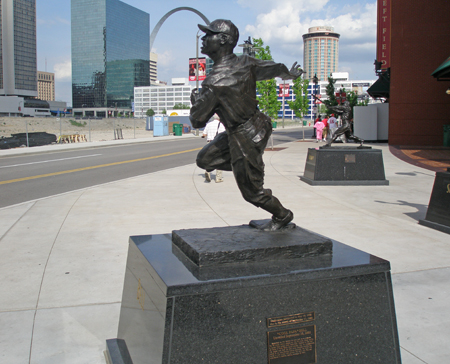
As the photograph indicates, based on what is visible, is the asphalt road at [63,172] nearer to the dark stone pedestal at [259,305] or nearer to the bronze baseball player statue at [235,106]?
the bronze baseball player statue at [235,106]

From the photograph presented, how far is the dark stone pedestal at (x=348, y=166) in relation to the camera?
11.8 meters

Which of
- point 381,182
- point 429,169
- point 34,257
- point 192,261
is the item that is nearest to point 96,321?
point 192,261

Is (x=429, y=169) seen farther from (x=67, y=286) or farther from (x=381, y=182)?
(x=67, y=286)

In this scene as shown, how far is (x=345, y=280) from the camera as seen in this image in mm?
3045

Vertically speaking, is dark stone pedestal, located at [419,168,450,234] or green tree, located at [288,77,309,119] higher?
green tree, located at [288,77,309,119]

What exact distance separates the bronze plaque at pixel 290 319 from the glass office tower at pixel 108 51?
174 meters

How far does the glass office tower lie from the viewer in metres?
171

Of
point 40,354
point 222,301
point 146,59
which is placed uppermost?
point 146,59

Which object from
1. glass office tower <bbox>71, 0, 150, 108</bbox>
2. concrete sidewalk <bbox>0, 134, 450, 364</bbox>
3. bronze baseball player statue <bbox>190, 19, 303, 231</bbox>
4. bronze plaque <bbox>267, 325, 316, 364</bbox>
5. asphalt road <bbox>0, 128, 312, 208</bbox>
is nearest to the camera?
bronze plaque <bbox>267, 325, 316, 364</bbox>

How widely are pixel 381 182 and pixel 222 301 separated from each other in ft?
32.7

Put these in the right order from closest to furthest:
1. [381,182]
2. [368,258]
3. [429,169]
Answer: [368,258] < [381,182] < [429,169]

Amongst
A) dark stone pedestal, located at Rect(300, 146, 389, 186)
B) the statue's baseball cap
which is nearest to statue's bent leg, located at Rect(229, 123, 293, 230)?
the statue's baseball cap

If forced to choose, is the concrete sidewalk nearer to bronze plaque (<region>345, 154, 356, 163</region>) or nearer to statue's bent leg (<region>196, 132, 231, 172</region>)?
bronze plaque (<region>345, 154, 356, 163</region>)

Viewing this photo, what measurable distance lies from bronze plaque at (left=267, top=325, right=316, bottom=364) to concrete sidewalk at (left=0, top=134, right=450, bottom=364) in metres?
0.97
